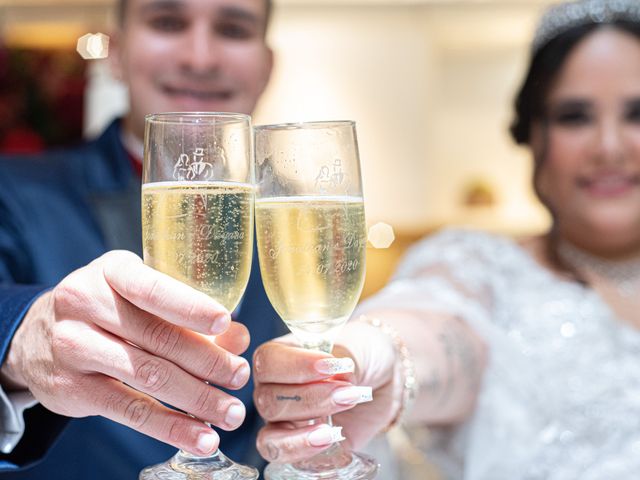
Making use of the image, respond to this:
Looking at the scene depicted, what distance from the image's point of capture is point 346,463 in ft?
3.71

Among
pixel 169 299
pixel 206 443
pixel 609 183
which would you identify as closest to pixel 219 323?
pixel 169 299

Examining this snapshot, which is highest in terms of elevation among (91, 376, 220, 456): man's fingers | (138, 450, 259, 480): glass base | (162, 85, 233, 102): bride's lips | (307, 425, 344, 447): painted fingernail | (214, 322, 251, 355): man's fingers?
(162, 85, 233, 102): bride's lips

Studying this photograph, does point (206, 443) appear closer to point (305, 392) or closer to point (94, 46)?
point (305, 392)

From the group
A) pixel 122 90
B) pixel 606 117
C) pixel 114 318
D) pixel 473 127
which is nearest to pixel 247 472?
pixel 114 318

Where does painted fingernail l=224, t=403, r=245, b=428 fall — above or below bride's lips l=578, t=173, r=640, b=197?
below

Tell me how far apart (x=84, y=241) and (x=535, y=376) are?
1120mm

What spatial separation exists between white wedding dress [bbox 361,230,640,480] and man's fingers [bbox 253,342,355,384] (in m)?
0.65

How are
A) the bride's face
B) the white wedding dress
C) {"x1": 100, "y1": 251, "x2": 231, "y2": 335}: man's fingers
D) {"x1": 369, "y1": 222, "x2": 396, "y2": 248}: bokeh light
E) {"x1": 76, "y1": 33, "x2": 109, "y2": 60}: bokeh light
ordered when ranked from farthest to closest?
1. {"x1": 369, "y1": 222, "x2": 396, "y2": 248}: bokeh light
2. the bride's face
3. {"x1": 76, "y1": 33, "x2": 109, "y2": 60}: bokeh light
4. the white wedding dress
5. {"x1": 100, "y1": 251, "x2": 231, "y2": 335}: man's fingers

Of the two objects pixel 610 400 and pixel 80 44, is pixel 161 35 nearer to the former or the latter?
pixel 80 44

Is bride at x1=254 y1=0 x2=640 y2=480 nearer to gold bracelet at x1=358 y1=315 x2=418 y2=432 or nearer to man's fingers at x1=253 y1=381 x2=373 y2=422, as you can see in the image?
gold bracelet at x1=358 y1=315 x2=418 y2=432

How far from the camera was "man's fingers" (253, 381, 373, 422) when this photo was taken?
43.1 inches

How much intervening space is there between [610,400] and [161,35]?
4.52ft

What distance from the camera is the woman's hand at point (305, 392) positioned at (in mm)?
1097

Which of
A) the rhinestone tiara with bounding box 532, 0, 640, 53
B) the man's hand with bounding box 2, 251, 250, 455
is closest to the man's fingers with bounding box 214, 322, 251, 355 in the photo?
the man's hand with bounding box 2, 251, 250, 455
